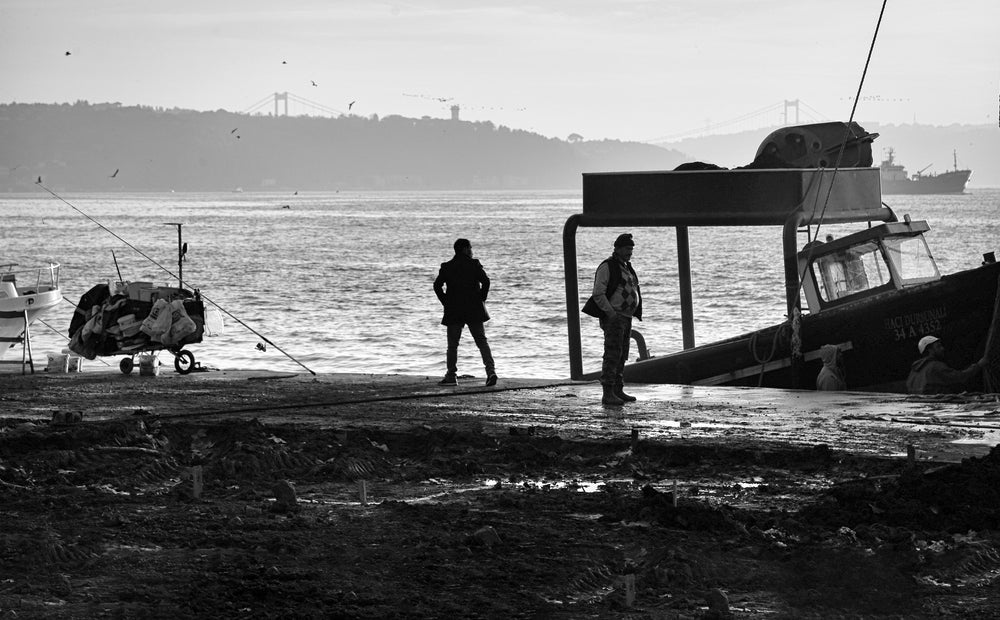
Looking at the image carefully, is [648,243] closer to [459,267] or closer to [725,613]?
[459,267]

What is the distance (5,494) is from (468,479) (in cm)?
320

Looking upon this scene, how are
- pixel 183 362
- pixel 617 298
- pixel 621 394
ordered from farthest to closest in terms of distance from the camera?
pixel 183 362
pixel 621 394
pixel 617 298

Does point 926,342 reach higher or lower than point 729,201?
lower

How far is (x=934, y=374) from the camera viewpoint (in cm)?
1427

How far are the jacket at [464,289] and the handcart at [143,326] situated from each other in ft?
12.6

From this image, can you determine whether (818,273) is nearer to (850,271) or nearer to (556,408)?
(850,271)

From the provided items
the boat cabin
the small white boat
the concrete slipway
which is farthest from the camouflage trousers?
the small white boat

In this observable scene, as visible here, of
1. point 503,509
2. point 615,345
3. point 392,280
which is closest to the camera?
point 503,509

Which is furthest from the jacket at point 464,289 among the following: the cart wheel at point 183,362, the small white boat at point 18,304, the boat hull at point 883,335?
the small white boat at point 18,304

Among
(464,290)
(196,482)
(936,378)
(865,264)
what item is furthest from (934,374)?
(196,482)

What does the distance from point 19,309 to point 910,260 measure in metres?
13.5

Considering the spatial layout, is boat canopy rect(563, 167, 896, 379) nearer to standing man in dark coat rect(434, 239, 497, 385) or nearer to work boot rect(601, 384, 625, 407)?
standing man in dark coat rect(434, 239, 497, 385)

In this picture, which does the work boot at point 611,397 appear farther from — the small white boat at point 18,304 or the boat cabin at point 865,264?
the small white boat at point 18,304

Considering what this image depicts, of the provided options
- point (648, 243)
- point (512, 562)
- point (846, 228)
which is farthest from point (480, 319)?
point (846, 228)
